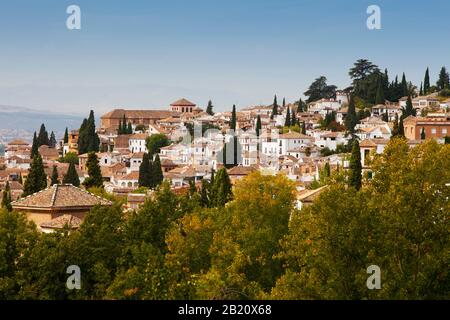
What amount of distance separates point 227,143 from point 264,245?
202 ft

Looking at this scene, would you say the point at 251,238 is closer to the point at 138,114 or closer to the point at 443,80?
the point at 443,80

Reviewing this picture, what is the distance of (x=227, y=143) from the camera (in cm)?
8488

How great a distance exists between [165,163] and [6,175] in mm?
16553

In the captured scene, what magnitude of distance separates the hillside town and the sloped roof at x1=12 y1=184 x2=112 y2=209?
64.9 feet

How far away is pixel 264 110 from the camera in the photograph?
116938 millimetres

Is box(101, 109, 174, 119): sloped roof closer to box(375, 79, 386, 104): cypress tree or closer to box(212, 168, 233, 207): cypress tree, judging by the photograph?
box(375, 79, 386, 104): cypress tree

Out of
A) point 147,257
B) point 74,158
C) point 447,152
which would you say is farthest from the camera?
point 74,158

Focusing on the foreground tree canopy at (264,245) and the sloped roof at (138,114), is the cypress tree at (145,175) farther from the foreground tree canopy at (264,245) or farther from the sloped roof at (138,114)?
the sloped roof at (138,114)

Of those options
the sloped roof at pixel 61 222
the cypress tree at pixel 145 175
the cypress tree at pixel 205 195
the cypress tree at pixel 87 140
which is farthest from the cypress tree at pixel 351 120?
the sloped roof at pixel 61 222

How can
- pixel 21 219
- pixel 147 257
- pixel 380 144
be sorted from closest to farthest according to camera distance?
pixel 147 257 < pixel 21 219 < pixel 380 144

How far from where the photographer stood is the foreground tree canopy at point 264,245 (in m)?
16.4
